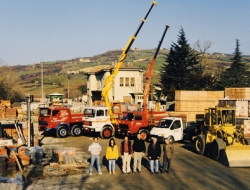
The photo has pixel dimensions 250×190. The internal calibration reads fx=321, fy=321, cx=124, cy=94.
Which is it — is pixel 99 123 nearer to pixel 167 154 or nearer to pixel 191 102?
pixel 191 102

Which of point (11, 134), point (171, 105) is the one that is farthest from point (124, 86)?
point (11, 134)

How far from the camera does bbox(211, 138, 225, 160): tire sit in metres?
15.5

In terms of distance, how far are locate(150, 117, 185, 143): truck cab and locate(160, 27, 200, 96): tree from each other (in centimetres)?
2990

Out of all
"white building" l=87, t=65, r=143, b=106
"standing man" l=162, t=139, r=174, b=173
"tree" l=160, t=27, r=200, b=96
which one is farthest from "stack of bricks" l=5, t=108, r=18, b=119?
"tree" l=160, t=27, r=200, b=96

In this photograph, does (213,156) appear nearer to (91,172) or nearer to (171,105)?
(91,172)

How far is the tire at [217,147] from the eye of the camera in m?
15.5

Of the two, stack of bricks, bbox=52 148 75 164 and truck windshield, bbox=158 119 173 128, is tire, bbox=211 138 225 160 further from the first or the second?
stack of bricks, bbox=52 148 75 164

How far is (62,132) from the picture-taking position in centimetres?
2497

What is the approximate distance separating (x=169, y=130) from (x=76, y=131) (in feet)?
27.7

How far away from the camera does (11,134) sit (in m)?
21.0

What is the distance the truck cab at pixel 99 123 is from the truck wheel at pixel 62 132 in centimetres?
160

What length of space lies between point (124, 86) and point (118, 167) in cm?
3795

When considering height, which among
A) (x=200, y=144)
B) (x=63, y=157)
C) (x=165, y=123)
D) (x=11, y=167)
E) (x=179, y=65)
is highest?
(x=179, y=65)

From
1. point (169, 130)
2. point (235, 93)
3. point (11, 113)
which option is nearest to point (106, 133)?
point (169, 130)
